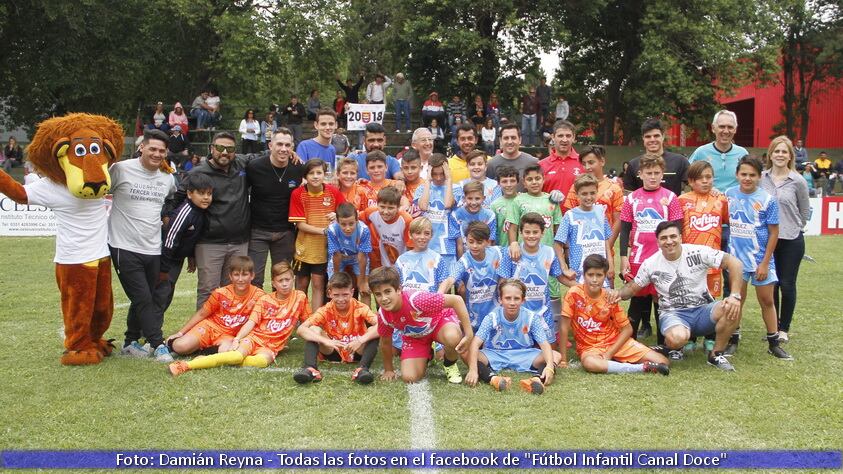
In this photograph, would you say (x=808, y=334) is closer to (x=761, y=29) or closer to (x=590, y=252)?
(x=590, y=252)

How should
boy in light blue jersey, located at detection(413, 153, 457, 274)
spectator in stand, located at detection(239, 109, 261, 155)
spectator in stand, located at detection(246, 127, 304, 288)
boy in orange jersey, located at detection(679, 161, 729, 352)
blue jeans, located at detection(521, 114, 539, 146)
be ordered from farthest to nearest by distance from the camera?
blue jeans, located at detection(521, 114, 539, 146)
spectator in stand, located at detection(239, 109, 261, 155)
spectator in stand, located at detection(246, 127, 304, 288)
boy in light blue jersey, located at detection(413, 153, 457, 274)
boy in orange jersey, located at detection(679, 161, 729, 352)

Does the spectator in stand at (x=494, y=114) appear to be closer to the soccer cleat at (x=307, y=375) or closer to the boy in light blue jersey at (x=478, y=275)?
the boy in light blue jersey at (x=478, y=275)

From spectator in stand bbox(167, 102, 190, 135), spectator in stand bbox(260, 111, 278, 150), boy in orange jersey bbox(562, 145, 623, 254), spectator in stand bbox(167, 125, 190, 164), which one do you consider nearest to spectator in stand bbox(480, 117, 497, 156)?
spectator in stand bbox(260, 111, 278, 150)

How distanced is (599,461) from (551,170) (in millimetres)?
3874

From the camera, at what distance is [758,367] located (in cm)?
609

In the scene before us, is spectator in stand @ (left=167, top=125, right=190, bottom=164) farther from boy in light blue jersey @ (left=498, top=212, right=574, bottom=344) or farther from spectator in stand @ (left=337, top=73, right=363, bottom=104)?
boy in light blue jersey @ (left=498, top=212, right=574, bottom=344)

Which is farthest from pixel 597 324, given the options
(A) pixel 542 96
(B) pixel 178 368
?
(A) pixel 542 96

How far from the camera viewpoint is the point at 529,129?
24781mm

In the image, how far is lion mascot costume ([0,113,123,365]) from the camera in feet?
19.5

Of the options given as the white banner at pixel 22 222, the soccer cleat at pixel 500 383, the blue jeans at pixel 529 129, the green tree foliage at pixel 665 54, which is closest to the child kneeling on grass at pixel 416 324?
the soccer cleat at pixel 500 383

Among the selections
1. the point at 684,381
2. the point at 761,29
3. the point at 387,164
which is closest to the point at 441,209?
the point at 387,164

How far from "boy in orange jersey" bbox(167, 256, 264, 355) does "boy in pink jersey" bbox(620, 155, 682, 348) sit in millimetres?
3410

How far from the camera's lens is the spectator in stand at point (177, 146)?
827 inches

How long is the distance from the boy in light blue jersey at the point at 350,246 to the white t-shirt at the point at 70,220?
6.49 ft
